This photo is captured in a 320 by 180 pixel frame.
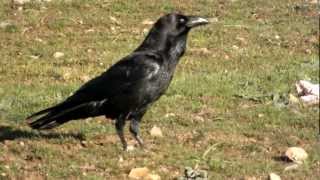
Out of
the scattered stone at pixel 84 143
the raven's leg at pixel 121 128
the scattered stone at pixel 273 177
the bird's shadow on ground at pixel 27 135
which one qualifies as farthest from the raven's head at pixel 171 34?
the scattered stone at pixel 273 177

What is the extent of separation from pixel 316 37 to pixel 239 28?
4.07 feet

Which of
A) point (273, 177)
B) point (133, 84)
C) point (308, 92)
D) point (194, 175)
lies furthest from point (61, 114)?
point (308, 92)

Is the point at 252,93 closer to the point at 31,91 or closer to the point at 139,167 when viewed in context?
the point at 31,91

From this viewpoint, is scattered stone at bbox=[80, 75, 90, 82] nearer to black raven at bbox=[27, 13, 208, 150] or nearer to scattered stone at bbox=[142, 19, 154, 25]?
black raven at bbox=[27, 13, 208, 150]

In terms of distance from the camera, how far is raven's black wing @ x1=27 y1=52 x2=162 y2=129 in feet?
26.1

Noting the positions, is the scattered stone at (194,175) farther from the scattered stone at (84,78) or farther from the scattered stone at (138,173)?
the scattered stone at (84,78)

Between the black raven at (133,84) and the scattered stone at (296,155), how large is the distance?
4.61ft

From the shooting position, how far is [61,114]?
A: 8055mm

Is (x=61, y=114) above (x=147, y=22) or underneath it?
above

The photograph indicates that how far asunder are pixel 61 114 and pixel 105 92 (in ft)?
1.41

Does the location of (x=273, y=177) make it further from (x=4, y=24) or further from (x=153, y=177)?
(x=4, y=24)

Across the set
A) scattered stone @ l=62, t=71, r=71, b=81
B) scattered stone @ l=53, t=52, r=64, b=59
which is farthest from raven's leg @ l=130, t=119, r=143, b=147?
scattered stone @ l=53, t=52, r=64, b=59

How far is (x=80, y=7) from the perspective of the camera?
51.1 ft

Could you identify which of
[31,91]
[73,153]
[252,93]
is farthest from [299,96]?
[73,153]
